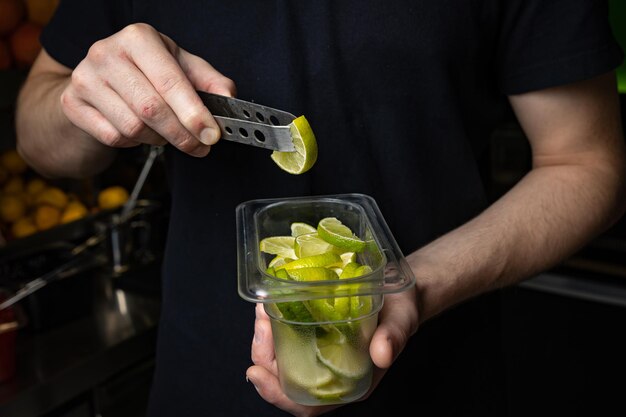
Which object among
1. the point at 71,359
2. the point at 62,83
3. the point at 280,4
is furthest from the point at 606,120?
the point at 71,359

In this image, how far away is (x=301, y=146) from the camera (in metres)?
0.76

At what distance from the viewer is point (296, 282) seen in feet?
2.13

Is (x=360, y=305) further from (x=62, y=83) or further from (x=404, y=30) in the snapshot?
(x=62, y=83)

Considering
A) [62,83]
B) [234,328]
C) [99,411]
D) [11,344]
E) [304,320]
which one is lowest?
[99,411]

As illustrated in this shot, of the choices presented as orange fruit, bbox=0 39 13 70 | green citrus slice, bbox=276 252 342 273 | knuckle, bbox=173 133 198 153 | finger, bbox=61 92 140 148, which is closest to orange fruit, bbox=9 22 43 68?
orange fruit, bbox=0 39 13 70

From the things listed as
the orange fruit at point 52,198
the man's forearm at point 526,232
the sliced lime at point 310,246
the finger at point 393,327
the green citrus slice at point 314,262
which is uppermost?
the green citrus slice at point 314,262

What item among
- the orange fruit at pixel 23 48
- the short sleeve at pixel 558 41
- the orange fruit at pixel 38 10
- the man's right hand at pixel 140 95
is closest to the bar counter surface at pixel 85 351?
the orange fruit at pixel 23 48

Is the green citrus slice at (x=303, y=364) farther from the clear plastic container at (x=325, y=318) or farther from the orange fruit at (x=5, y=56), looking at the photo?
the orange fruit at (x=5, y=56)

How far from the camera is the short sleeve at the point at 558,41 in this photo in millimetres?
1008

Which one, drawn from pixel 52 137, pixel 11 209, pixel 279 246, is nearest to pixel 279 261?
pixel 279 246

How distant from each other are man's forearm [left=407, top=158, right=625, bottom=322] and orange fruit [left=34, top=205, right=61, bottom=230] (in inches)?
50.9

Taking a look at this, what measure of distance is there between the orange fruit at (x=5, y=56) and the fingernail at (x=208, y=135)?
114 cm

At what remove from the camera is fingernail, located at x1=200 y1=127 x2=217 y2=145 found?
2.34 ft

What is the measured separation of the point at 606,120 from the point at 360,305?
621mm
